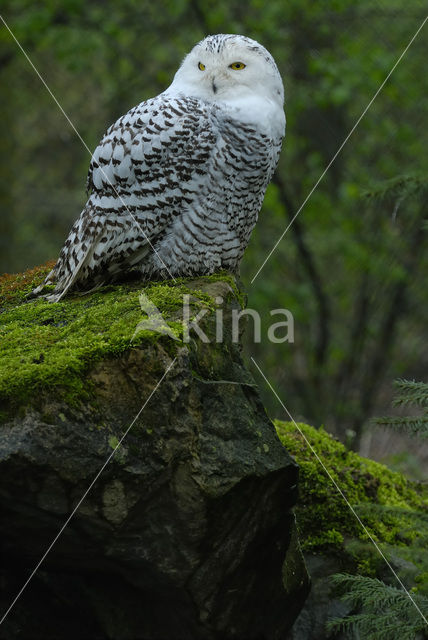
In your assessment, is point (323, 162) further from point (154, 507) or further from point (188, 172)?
point (154, 507)

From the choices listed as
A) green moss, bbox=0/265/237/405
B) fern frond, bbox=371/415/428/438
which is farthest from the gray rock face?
fern frond, bbox=371/415/428/438

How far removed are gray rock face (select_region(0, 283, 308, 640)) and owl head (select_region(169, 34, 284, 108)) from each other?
4.96 ft

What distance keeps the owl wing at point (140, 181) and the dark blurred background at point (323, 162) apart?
426 cm

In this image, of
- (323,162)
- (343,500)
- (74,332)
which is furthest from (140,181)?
(323,162)

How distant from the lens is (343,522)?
4031 millimetres

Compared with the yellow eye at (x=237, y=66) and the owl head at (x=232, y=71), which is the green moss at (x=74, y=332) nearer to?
the owl head at (x=232, y=71)

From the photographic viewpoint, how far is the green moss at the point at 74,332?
2.75 meters

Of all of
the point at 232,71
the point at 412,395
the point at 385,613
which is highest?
the point at 232,71

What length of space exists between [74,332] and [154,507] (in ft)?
2.88

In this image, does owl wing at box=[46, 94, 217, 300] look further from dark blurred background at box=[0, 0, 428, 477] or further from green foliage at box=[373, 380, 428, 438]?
dark blurred background at box=[0, 0, 428, 477]

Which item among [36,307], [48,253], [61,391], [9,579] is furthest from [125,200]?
[48,253]

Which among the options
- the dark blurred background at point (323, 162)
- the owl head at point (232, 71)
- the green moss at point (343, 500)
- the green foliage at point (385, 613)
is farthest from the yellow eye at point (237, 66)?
the dark blurred background at point (323, 162)

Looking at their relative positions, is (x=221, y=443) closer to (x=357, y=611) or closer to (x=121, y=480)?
(x=121, y=480)

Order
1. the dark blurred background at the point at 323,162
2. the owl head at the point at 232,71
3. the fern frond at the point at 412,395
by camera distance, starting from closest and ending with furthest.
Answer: the fern frond at the point at 412,395, the owl head at the point at 232,71, the dark blurred background at the point at 323,162
